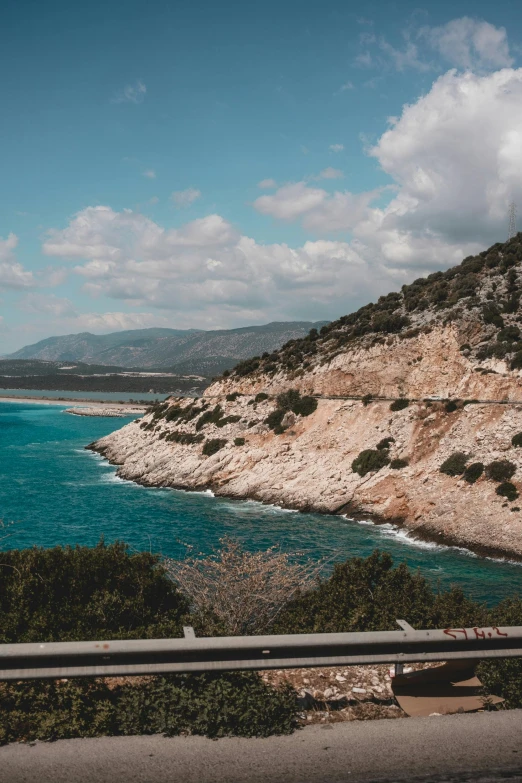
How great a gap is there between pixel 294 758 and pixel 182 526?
31.3m

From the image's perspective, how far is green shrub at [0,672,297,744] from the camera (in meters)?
5.20

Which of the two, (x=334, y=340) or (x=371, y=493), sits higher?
(x=334, y=340)

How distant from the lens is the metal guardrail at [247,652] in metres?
5.05

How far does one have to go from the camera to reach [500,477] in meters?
33.1

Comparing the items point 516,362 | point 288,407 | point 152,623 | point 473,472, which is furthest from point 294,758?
point 288,407

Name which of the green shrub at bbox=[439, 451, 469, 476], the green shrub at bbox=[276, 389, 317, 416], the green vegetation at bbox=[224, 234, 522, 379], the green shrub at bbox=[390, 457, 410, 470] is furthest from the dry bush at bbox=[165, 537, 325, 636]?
the green shrub at bbox=[276, 389, 317, 416]

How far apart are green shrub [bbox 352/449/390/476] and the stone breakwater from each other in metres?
0.52

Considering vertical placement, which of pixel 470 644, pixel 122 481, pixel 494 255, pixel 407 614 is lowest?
pixel 122 481

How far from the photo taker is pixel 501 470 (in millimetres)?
33344

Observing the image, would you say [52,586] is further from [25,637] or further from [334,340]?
[334,340]

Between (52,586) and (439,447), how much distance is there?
34075 millimetres

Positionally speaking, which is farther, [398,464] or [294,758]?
[398,464]

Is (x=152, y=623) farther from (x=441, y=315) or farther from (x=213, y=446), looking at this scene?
(x=441, y=315)

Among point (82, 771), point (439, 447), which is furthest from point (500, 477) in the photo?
point (82, 771)
